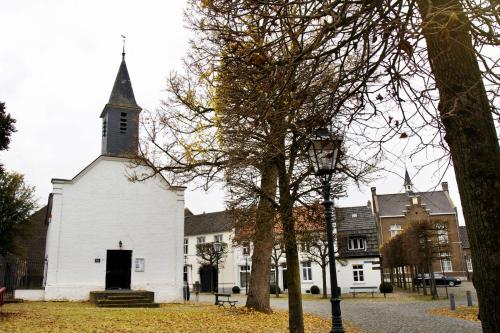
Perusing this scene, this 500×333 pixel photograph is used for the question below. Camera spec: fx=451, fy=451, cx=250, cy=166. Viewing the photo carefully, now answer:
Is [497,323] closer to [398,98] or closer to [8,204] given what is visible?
[398,98]

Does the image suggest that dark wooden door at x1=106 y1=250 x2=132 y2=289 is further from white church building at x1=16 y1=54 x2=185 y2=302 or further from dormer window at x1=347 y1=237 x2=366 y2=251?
dormer window at x1=347 y1=237 x2=366 y2=251

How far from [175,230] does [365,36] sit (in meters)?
24.5

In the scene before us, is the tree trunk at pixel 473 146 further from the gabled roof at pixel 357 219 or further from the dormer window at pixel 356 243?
the dormer window at pixel 356 243

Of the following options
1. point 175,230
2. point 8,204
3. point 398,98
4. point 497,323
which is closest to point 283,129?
point 398,98

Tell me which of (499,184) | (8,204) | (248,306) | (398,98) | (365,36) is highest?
(8,204)

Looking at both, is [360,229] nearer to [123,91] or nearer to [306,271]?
[306,271]

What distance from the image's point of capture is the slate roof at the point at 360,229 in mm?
43031

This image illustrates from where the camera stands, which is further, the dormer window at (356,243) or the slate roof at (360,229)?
the dormer window at (356,243)

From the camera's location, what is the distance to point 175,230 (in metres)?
28.0

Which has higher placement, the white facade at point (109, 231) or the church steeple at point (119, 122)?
the church steeple at point (119, 122)

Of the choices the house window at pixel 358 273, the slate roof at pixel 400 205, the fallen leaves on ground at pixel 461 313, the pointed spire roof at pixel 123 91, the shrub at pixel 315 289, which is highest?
the pointed spire roof at pixel 123 91

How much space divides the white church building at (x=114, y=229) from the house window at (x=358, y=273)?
2159 centimetres

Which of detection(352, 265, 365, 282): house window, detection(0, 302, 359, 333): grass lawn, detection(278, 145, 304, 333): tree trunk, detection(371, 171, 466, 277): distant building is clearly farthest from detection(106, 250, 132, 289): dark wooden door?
detection(371, 171, 466, 277): distant building

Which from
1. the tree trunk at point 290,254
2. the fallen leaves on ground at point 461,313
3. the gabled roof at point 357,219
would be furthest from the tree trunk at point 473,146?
the gabled roof at point 357,219
